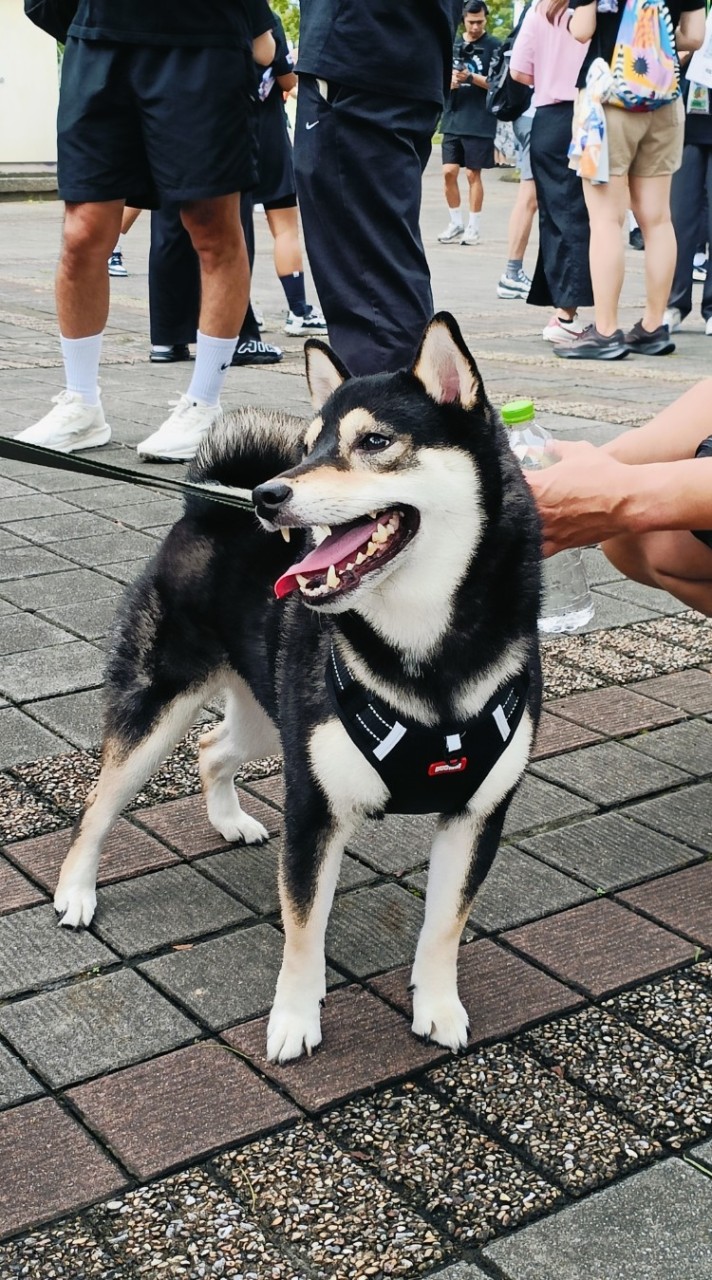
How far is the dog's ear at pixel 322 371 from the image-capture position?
8.13ft

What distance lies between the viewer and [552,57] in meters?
9.79

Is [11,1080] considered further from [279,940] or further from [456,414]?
[456,414]

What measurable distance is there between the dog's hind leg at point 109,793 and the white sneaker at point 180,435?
3254 mm

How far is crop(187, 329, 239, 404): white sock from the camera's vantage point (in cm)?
600

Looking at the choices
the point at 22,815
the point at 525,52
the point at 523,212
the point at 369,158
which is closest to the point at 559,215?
the point at 525,52

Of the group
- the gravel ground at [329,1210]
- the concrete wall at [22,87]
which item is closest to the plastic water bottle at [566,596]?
the gravel ground at [329,1210]

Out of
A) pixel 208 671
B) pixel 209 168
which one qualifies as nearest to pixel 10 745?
pixel 208 671

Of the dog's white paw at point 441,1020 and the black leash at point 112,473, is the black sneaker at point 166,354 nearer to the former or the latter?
the black leash at point 112,473

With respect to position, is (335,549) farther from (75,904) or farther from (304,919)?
(75,904)

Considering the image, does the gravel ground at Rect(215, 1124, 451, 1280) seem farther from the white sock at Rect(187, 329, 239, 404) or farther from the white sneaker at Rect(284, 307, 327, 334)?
the white sneaker at Rect(284, 307, 327, 334)

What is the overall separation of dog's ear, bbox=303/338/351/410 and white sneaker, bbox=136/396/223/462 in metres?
3.45

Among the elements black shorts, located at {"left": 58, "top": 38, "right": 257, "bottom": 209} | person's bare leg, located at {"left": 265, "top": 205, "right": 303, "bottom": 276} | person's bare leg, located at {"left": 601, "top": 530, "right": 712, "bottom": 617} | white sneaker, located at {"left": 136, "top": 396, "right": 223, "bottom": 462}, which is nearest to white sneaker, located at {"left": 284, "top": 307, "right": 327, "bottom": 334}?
person's bare leg, located at {"left": 265, "top": 205, "right": 303, "bottom": 276}

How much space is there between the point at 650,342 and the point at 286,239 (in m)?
2.61

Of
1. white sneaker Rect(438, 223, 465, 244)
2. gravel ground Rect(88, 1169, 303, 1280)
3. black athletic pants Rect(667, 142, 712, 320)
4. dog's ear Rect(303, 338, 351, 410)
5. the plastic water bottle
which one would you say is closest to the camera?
gravel ground Rect(88, 1169, 303, 1280)
